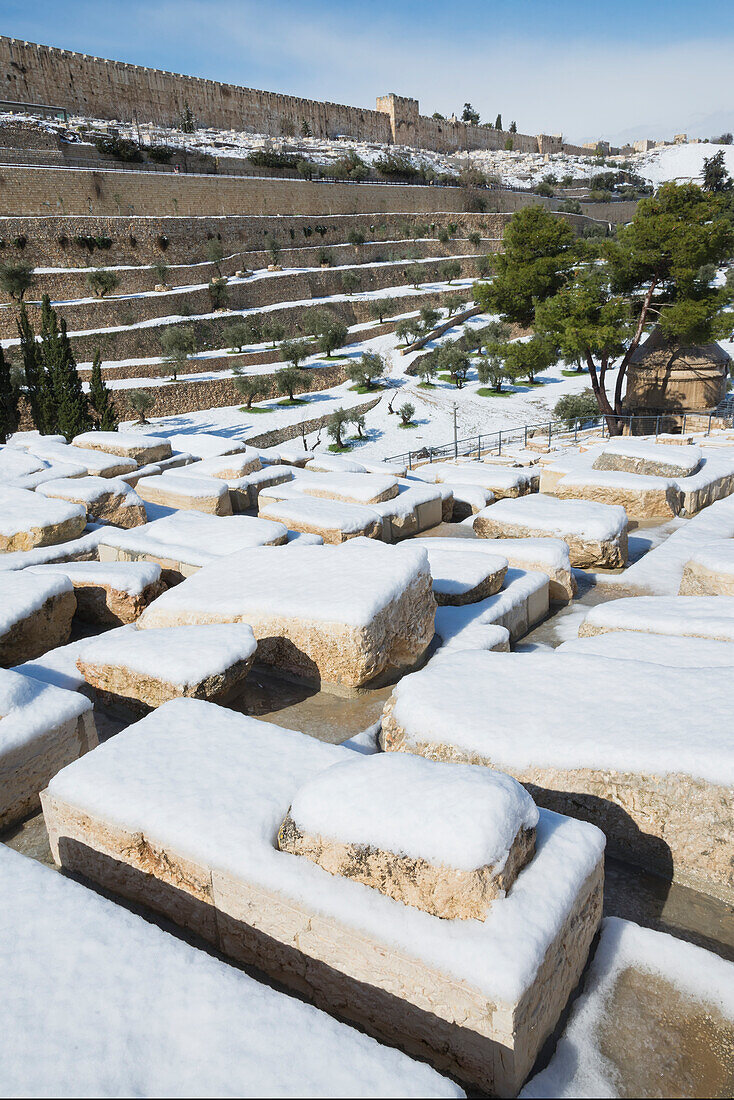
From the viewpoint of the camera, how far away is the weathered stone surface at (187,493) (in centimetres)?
674

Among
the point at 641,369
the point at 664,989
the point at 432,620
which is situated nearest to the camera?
the point at 664,989

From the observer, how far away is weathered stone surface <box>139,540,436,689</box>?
3305 mm

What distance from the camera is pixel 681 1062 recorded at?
1.71 metres

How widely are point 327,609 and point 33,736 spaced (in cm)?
134

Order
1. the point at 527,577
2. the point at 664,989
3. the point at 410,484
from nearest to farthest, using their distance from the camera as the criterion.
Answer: the point at 664,989
the point at 527,577
the point at 410,484

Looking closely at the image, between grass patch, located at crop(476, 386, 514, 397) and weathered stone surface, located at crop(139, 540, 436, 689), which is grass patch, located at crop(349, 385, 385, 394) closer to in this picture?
grass patch, located at crop(476, 386, 514, 397)

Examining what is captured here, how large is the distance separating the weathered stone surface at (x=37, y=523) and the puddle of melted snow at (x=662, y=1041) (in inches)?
184

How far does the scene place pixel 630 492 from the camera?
6.43 meters

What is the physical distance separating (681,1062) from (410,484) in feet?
18.2

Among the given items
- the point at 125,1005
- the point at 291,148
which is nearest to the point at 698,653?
the point at 125,1005

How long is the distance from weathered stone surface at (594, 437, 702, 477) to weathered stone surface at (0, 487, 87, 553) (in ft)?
16.6

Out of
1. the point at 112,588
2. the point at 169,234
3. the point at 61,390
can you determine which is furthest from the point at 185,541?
the point at 169,234

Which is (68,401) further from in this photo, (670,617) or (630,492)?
(670,617)

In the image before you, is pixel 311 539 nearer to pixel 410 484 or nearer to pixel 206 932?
pixel 410 484
